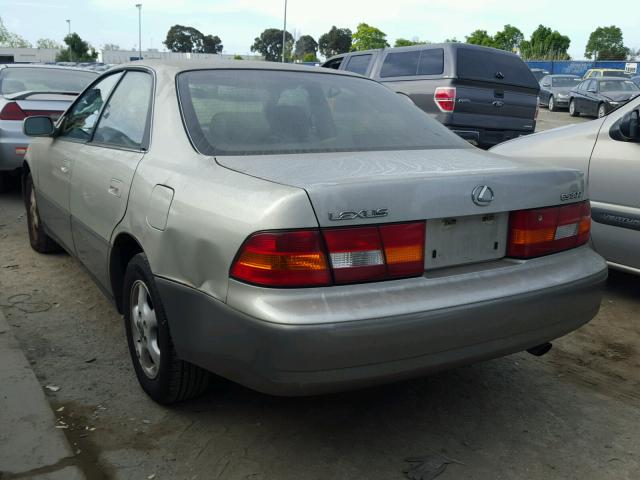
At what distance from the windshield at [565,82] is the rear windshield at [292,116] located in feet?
91.3

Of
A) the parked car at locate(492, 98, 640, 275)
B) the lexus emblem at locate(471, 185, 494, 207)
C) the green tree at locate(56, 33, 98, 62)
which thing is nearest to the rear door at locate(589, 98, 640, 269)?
the parked car at locate(492, 98, 640, 275)

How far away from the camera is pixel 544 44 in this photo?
78.5 meters

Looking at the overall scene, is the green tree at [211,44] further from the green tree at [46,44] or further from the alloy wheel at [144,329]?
the alloy wheel at [144,329]

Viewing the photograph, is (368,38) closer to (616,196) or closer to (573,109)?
(573,109)

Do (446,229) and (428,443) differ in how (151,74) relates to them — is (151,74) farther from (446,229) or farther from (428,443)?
(428,443)

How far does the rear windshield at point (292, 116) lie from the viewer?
288 cm

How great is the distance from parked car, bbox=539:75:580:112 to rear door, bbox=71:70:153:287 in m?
26.5

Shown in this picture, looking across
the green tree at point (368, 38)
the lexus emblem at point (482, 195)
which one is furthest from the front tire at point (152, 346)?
the green tree at point (368, 38)

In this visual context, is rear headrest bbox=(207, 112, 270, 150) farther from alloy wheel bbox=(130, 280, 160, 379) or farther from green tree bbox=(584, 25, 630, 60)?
green tree bbox=(584, 25, 630, 60)

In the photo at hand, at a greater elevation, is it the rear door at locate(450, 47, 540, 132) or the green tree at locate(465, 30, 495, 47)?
the green tree at locate(465, 30, 495, 47)

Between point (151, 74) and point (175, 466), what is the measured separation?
1.91 m

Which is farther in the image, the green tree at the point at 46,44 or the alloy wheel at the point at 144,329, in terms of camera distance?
the green tree at the point at 46,44

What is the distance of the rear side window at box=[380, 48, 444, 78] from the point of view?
31.6 feet

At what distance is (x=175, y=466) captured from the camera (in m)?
2.56
